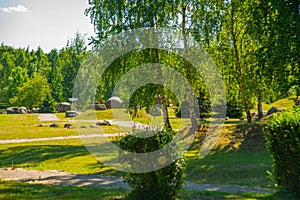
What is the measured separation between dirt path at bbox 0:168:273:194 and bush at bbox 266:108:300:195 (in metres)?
0.86

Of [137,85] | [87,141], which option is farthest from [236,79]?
[87,141]

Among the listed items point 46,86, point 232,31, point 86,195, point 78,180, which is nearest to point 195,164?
point 78,180

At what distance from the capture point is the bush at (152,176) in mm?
5098

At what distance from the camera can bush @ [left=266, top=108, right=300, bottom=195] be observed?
6023mm

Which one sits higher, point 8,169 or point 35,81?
point 35,81

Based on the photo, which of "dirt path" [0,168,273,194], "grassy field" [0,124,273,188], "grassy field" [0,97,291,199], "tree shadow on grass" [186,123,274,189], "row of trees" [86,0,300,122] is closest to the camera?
"grassy field" [0,97,291,199]

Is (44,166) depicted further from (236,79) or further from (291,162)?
(236,79)

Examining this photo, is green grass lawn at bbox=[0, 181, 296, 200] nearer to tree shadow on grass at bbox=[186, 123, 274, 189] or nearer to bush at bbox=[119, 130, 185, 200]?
bush at bbox=[119, 130, 185, 200]

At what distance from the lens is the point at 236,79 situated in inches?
773

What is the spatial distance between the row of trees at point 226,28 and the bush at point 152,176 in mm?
7449

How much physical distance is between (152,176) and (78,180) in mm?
4151

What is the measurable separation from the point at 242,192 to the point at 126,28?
446 inches

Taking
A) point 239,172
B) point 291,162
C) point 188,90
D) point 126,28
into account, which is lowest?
point 239,172

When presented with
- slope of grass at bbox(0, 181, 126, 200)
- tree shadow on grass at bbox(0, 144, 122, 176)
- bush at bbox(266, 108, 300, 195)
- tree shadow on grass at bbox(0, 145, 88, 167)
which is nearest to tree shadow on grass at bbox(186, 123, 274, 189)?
bush at bbox(266, 108, 300, 195)
